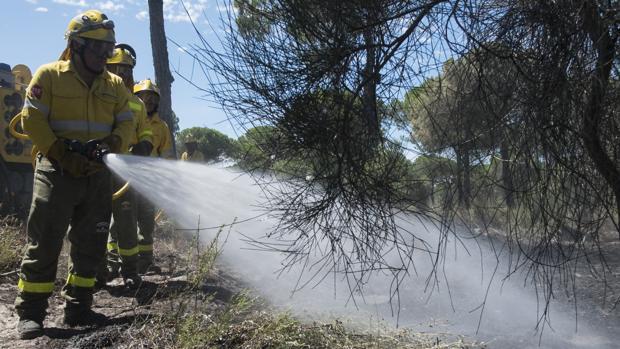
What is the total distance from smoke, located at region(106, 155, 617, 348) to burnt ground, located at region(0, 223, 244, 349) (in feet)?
1.56

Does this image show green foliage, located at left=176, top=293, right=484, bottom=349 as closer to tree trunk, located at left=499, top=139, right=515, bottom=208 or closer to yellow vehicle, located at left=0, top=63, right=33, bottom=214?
tree trunk, located at left=499, top=139, right=515, bottom=208

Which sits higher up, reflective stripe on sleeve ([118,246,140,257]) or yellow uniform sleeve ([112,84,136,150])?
yellow uniform sleeve ([112,84,136,150])

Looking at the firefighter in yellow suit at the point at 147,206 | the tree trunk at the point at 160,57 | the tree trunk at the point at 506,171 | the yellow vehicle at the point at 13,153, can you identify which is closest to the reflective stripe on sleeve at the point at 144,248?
the firefighter in yellow suit at the point at 147,206

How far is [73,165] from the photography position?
3.59 metres

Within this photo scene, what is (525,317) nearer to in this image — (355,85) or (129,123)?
(355,85)

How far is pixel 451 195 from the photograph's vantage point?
→ 2840 mm

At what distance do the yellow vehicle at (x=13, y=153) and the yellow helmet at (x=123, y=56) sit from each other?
115 inches

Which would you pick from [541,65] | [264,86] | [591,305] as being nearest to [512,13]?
[541,65]

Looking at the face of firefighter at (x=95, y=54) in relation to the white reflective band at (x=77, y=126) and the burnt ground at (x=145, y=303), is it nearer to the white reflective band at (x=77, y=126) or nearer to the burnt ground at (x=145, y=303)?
the white reflective band at (x=77, y=126)

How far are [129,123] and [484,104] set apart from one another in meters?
2.50

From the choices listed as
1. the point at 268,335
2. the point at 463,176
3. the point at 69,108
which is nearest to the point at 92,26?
the point at 69,108

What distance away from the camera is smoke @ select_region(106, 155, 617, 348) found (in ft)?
13.8

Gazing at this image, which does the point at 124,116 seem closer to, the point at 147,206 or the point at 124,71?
the point at 124,71

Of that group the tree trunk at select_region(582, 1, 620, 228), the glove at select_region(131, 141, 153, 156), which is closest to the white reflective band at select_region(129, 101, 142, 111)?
the glove at select_region(131, 141, 153, 156)
